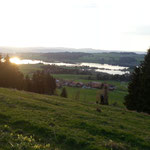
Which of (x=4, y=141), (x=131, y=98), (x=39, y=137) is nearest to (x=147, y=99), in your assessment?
(x=131, y=98)

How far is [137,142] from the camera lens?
14.3 m

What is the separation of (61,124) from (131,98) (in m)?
34.2

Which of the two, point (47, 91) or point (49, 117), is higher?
point (49, 117)

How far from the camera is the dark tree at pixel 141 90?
136 feet

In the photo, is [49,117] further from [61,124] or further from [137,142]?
[137,142]

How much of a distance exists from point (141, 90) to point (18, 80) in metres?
41.7

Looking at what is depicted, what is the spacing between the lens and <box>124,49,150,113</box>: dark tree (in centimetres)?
4153

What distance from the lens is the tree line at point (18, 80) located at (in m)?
63.6

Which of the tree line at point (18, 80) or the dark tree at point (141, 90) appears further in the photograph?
the tree line at point (18, 80)

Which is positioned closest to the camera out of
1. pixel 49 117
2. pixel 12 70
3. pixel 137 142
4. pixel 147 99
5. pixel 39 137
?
pixel 39 137

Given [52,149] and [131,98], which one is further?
[131,98]

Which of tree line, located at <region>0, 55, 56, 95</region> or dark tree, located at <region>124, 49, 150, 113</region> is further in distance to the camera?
tree line, located at <region>0, 55, 56, 95</region>

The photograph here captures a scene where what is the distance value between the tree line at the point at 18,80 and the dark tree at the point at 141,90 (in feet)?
125

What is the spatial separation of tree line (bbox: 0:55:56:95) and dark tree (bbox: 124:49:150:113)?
38.2 metres
